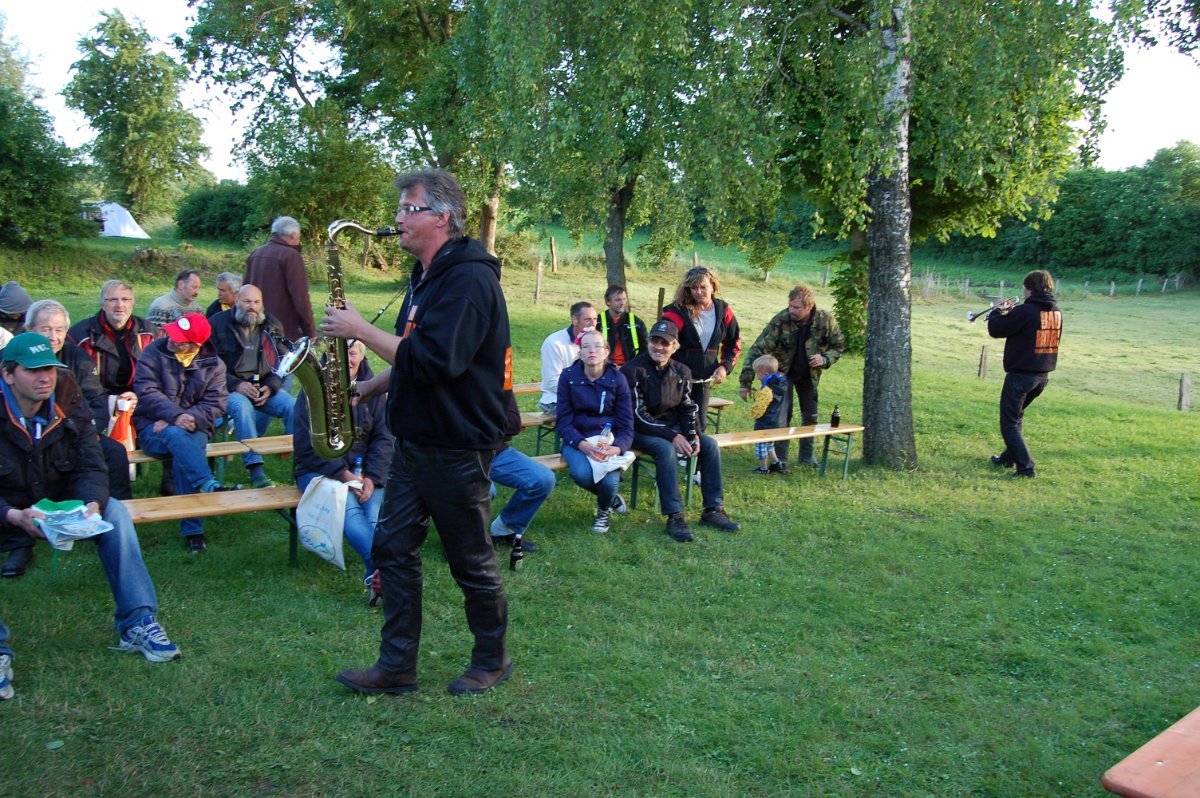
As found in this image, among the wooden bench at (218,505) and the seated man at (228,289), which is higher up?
the seated man at (228,289)

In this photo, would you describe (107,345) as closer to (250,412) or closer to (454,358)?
(250,412)

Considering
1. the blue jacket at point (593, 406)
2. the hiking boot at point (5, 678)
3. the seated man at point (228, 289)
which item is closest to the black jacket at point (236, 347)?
the seated man at point (228, 289)

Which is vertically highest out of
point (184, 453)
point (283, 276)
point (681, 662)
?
point (283, 276)

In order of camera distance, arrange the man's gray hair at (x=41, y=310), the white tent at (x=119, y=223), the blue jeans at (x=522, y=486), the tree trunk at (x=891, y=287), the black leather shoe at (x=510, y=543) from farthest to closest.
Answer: the white tent at (x=119, y=223) < the tree trunk at (x=891, y=287) < the black leather shoe at (x=510, y=543) < the blue jeans at (x=522, y=486) < the man's gray hair at (x=41, y=310)

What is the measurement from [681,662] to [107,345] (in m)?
4.43

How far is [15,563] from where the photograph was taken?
4.82 metres

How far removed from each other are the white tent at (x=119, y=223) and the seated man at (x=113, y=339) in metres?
25.4

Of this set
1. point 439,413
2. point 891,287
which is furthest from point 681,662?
point 891,287

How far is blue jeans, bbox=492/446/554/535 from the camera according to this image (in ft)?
17.7

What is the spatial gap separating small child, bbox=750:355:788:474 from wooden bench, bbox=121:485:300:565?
418cm

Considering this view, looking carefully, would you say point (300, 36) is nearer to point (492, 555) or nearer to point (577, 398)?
point (577, 398)

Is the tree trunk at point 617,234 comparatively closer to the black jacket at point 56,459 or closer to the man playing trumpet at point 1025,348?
the man playing trumpet at point 1025,348

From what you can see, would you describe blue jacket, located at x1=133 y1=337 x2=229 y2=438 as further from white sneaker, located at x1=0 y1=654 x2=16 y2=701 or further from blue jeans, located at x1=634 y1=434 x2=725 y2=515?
blue jeans, located at x1=634 y1=434 x2=725 y2=515

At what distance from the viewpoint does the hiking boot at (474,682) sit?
3.76 m
